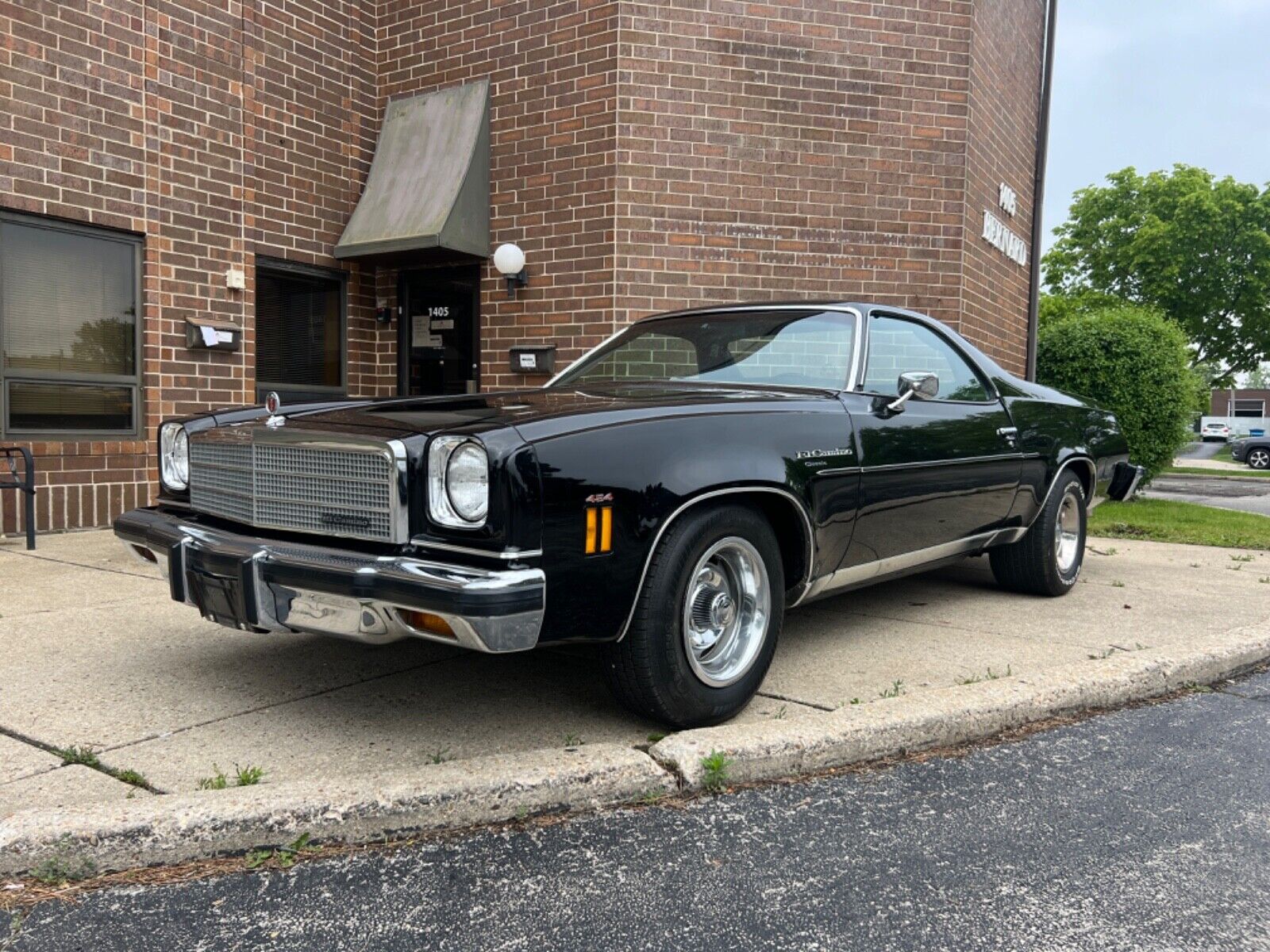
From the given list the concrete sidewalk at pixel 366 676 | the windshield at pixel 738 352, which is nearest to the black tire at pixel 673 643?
the concrete sidewalk at pixel 366 676

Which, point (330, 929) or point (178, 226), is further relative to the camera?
point (178, 226)

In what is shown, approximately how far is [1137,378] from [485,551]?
404 inches

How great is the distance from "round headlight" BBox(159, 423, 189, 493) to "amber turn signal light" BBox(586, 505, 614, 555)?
1.71 metres

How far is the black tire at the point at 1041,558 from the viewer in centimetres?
530

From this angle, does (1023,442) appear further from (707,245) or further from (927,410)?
(707,245)

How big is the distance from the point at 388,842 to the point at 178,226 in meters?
6.83

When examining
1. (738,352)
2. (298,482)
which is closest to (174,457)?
(298,482)

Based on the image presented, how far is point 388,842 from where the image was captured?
2564 mm

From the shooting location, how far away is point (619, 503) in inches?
112

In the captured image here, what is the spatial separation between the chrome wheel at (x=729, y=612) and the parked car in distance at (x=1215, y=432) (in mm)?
65440

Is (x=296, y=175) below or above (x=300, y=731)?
above

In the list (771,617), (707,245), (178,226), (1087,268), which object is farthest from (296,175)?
(1087,268)

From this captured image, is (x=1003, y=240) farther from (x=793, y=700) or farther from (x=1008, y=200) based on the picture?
(x=793, y=700)

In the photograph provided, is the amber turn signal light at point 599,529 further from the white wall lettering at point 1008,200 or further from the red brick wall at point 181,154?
the white wall lettering at point 1008,200
